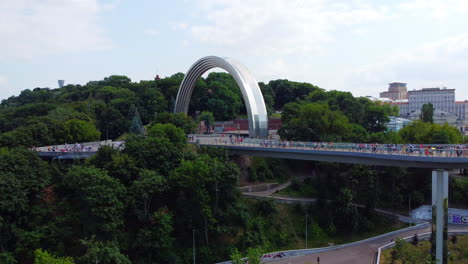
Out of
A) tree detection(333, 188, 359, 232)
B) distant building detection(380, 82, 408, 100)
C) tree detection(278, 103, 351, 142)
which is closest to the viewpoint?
tree detection(333, 188, 359, 232)

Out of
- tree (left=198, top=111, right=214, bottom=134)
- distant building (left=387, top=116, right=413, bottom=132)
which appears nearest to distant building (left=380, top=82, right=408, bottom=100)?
distant building (left=387, top=116, right=413, bottom=132)

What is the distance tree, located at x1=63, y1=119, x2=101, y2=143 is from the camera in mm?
47531

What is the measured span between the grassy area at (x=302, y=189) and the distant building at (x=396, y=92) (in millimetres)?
156467

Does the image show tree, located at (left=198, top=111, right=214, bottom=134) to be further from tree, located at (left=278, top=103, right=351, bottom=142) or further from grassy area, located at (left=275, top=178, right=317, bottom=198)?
grassy area, located at (left=275, top=178, right=317, bottom=198)

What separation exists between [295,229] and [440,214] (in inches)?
498

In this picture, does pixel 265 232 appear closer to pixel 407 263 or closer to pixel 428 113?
pixel 407 263

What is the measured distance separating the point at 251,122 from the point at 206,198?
16717 mm

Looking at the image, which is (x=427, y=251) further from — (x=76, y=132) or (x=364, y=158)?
(x=76, y=132)

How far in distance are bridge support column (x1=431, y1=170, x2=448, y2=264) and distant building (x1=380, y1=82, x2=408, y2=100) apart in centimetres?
16638

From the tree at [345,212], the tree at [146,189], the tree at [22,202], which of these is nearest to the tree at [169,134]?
the tree at [146,189]

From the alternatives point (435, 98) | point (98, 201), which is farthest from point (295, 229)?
point (435, 98)

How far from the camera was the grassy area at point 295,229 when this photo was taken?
3356cm

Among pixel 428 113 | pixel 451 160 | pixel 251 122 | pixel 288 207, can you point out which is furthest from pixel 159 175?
pixel 428 113

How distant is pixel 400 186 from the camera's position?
132ft
